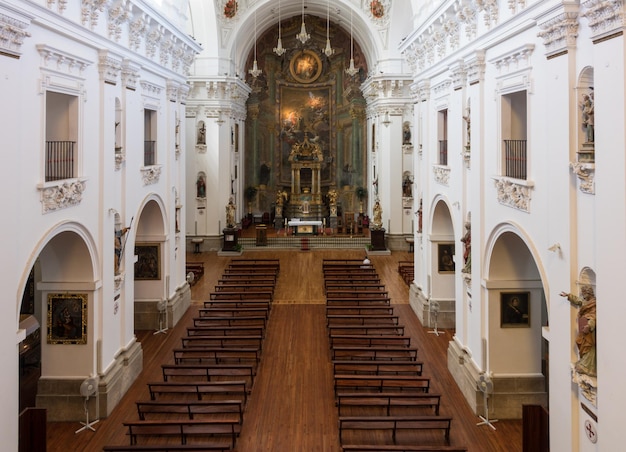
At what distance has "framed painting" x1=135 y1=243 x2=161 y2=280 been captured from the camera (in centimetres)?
1862

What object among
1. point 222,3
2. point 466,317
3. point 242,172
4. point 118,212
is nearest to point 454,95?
point 466,317

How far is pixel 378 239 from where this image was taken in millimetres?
30625

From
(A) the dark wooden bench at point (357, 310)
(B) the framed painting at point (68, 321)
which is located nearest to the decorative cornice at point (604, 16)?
(B) the framed painting at point (68, 321)

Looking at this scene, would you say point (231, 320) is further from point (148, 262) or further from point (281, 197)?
point (281, 197)

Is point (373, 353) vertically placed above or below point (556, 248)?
below

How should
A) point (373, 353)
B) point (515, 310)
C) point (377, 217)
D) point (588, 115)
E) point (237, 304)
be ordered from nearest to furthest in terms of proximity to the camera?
point (588, 115) → point (515, 310) → point (373, 353) → point (237, 304) → point (377, 217)

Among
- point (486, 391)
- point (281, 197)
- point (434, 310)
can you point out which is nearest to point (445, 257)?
point (434, 310)

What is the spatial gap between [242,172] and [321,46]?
9833mm

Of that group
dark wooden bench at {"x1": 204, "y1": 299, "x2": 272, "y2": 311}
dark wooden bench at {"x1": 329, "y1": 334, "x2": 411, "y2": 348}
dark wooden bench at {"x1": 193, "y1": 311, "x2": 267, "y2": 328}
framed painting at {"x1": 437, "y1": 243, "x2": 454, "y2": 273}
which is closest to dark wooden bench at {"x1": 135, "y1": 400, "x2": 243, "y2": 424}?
dark wooden bench at {"x1": 329, "y1": 334, "x2": 411, "y2": 348}

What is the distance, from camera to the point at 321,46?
37969 millimetres

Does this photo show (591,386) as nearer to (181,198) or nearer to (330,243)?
(181,198)

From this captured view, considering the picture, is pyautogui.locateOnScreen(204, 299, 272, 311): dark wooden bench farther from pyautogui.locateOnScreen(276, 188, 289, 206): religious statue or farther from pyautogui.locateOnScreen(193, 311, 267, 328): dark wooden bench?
pyautogui.locateOnScreen(276, 188, 289, 206): religious statue

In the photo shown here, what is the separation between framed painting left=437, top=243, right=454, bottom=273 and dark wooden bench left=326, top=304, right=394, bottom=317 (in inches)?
80.5

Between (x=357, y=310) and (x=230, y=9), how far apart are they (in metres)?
18.7
